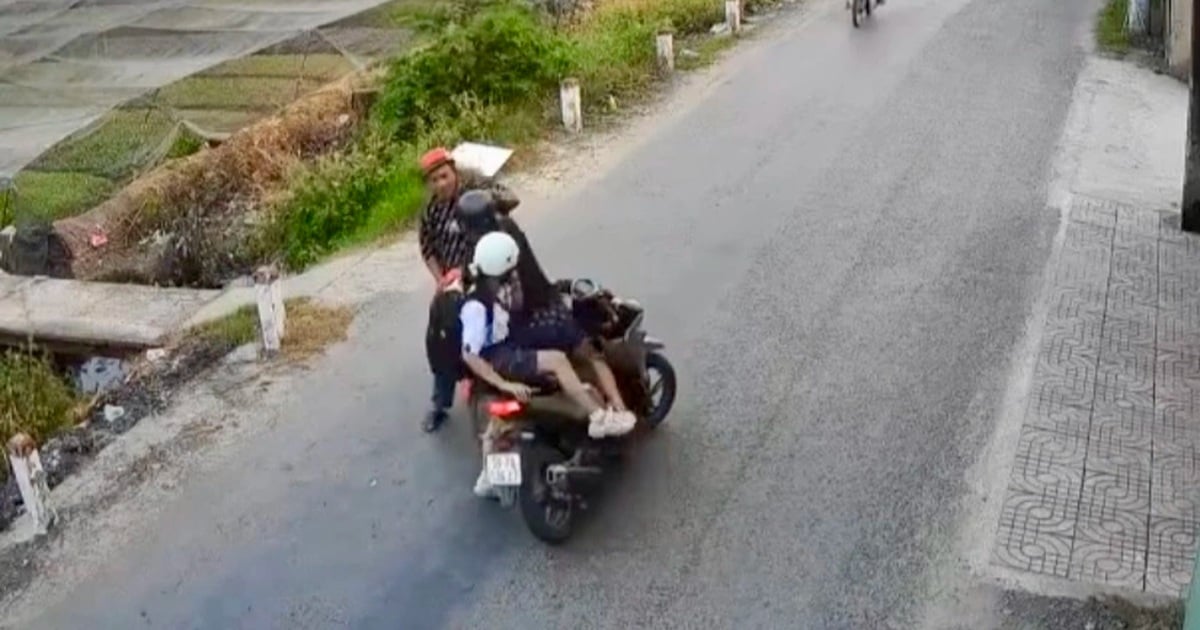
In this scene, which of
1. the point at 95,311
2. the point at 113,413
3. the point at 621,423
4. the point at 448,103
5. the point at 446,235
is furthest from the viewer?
the point at 448,103

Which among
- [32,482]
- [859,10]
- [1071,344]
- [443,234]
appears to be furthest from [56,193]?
[1071,344]

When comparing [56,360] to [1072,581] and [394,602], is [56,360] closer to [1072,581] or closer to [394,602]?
[394,602]

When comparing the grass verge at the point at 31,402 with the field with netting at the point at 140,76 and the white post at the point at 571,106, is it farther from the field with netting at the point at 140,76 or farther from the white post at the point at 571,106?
the white post at the point at 571,106

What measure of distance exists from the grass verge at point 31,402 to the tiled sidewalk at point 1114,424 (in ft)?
19.1

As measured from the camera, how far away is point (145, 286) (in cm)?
1120

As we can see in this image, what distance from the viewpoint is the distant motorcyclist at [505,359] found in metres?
6.70

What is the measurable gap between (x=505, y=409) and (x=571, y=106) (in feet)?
23.6

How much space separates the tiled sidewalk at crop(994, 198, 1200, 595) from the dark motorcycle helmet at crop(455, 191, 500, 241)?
120 inches

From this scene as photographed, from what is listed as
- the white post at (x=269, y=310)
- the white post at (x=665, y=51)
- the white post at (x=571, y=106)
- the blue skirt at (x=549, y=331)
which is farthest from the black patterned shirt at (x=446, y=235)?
the white post at (x=665, y=51)

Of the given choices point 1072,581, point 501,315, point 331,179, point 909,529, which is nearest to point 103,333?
point 331,179

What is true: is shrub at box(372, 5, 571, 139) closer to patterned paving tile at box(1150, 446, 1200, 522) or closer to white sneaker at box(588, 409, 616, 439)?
white sneaker at box(588, 409, 616, 439)

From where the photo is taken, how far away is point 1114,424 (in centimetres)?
779

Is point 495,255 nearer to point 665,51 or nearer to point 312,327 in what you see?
point 312,327

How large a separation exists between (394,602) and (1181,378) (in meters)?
5.03
